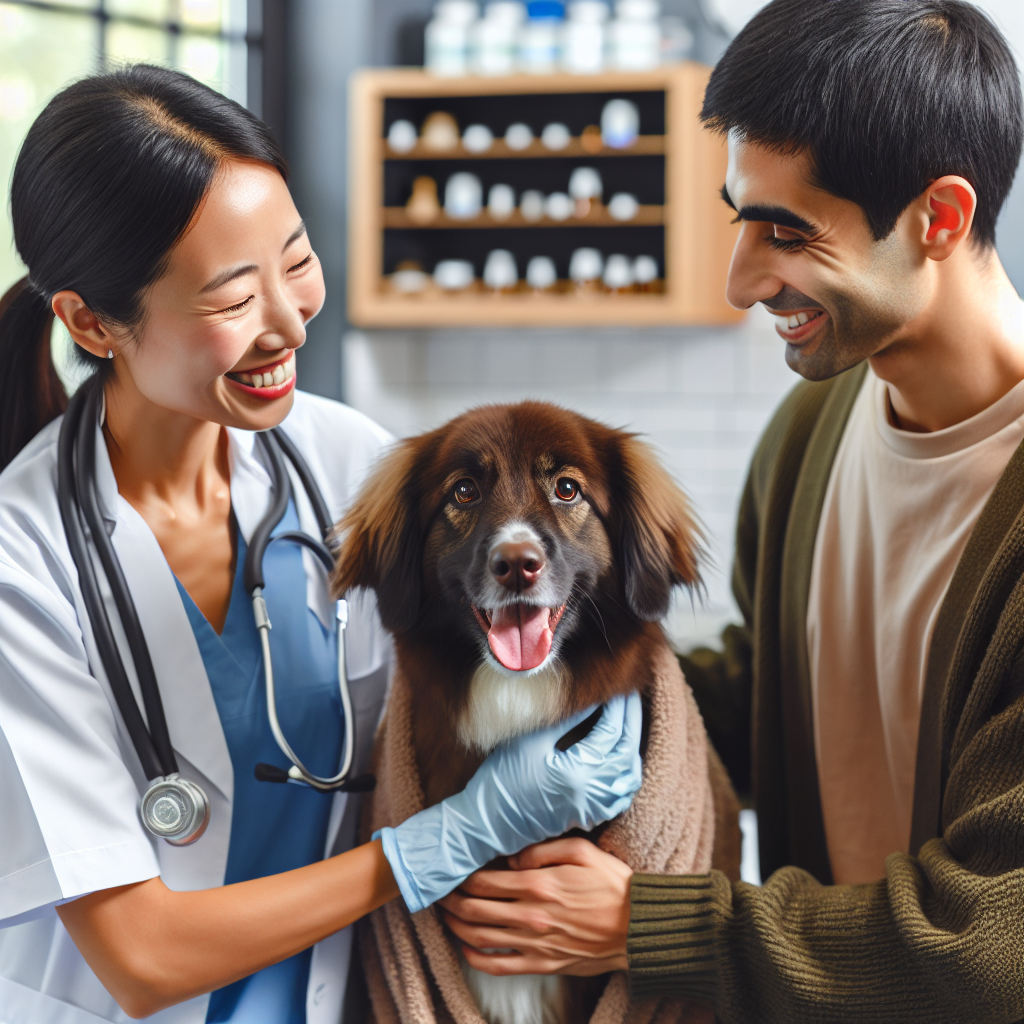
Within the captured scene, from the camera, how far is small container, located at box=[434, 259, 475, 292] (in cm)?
383

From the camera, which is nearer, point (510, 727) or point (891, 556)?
point (510, 727)

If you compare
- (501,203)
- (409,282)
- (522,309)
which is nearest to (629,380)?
(522,309)

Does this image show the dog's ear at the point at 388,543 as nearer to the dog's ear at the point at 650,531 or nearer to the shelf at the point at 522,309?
the dog's ear at the point at 650,531

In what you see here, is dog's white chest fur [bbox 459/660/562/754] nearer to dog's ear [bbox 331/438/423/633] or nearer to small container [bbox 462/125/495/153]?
dog's ear [bbox 331/438/423/633]

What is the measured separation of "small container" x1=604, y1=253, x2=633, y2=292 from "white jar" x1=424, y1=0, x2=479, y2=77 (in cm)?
92

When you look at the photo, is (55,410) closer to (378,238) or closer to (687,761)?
(687,761)

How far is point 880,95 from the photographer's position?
112cm

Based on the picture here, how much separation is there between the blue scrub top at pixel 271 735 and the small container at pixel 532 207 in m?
2.74

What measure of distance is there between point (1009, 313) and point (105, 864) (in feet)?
4.16

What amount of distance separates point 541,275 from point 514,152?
1.56 feet

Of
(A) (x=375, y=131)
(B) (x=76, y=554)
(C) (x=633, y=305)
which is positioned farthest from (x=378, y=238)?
(B) (x=76, y=554)

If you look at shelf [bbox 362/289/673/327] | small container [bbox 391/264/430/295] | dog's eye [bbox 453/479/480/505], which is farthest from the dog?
small container [bbox 391/264/430/295]

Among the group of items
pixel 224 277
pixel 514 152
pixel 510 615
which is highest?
pixel 514 152

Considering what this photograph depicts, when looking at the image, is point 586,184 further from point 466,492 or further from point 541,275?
point 466,492
